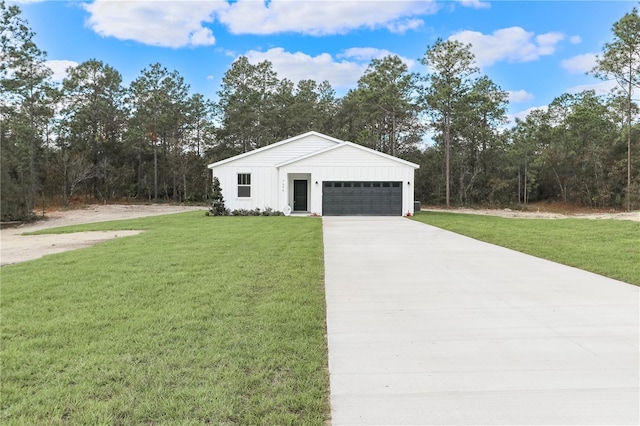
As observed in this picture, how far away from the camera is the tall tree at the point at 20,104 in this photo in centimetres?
2352

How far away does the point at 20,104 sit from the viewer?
30.4m

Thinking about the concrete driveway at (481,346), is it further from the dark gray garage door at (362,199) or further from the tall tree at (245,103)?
the tall tree at (245,103)

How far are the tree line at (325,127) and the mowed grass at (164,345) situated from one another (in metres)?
25.6

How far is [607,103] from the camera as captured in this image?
33.3m

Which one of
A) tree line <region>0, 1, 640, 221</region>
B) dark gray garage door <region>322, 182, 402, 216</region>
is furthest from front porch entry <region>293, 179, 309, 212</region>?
tree line <region>0, 1, 640, 221</region>

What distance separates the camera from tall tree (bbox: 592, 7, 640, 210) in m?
28.8

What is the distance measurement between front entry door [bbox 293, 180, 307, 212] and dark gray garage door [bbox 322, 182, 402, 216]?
266 centimetres

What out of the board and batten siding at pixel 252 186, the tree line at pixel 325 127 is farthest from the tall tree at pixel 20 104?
the board and batten siding at pixel 252 186

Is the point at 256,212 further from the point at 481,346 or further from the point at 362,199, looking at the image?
the point at 481,346

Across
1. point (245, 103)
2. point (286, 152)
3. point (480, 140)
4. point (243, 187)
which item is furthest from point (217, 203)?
point (480, 140)

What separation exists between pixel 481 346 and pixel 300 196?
68.6ft

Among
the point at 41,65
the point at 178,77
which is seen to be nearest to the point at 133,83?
the point at 178,77

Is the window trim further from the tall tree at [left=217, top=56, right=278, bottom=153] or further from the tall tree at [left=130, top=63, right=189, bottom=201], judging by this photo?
the tall tree at [left=130, top=63, right=189, bottom=201]

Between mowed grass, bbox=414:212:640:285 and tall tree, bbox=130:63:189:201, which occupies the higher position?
tall tree, bbox=130:63:189:201
